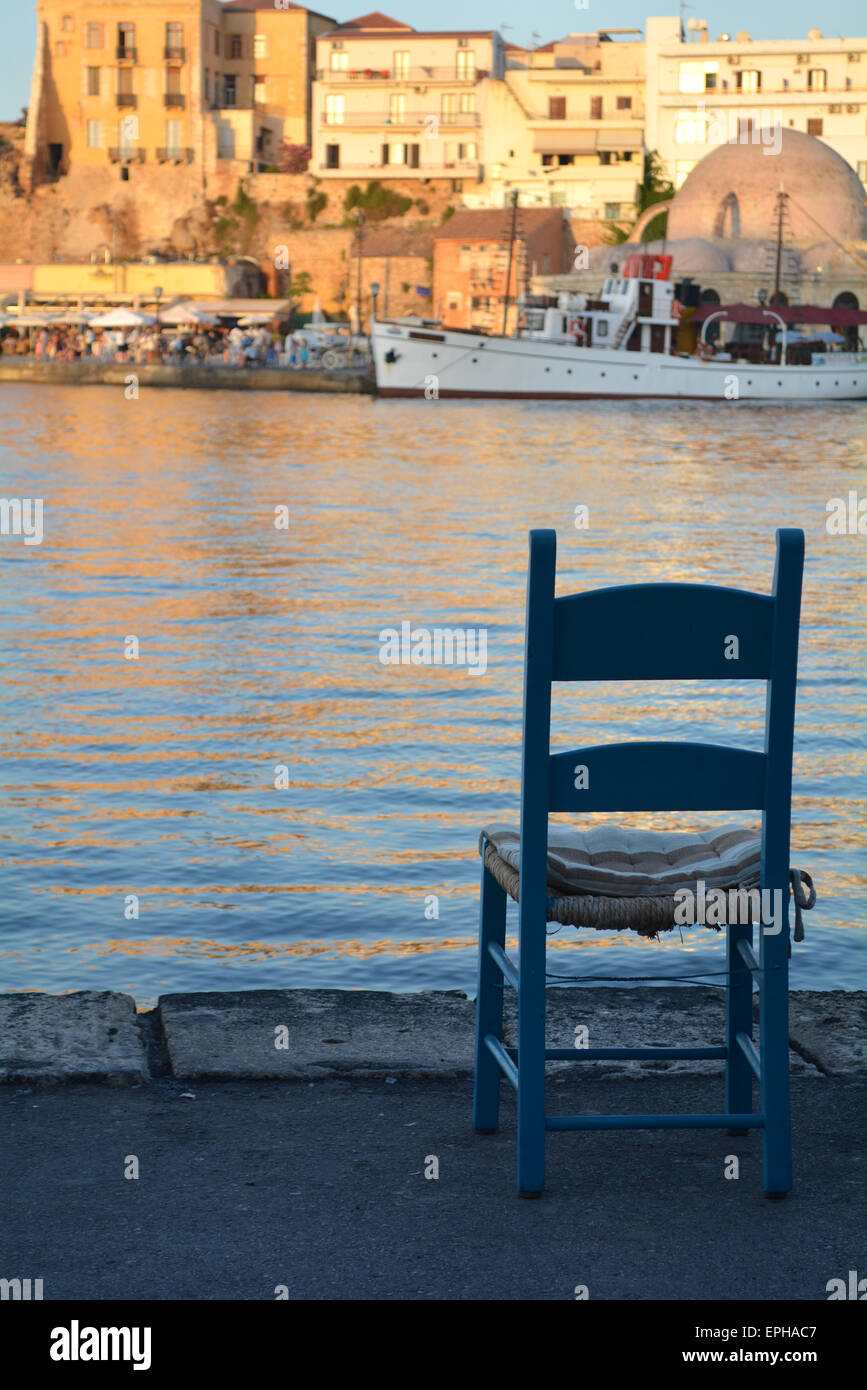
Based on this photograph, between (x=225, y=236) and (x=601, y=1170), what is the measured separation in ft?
265

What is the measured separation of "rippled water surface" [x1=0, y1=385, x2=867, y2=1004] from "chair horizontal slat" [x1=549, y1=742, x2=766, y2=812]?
3.18 m

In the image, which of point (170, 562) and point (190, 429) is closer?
point (170, 562)

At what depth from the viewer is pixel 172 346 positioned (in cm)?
6819

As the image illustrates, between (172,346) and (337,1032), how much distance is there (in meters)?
66.0

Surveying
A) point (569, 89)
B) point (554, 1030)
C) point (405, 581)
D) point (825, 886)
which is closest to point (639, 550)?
point (405, 581)

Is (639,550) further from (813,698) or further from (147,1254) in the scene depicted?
(147,1254)

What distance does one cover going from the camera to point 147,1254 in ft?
9.80

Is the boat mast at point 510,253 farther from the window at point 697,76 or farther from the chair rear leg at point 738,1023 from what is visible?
the chair rear leg at point 738,1023

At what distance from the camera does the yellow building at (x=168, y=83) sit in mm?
81875

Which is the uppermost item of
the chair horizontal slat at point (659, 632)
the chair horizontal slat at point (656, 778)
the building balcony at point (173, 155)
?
the building balcony at point (173, 155)

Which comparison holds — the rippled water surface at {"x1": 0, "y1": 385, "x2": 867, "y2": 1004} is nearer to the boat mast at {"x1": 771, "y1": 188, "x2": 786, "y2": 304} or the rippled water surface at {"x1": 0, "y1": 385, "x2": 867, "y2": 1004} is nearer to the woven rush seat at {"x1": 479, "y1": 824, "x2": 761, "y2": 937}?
the woven rush seat at {"x1": 479, "y1": 824, "x2": 761, "y2": 937}

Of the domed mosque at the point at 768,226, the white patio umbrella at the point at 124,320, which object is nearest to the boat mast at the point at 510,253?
the domed mosque at the point at 768,226

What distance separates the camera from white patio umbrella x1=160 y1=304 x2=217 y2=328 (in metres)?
68.1

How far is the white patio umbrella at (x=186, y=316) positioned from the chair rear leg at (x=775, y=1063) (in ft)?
218
